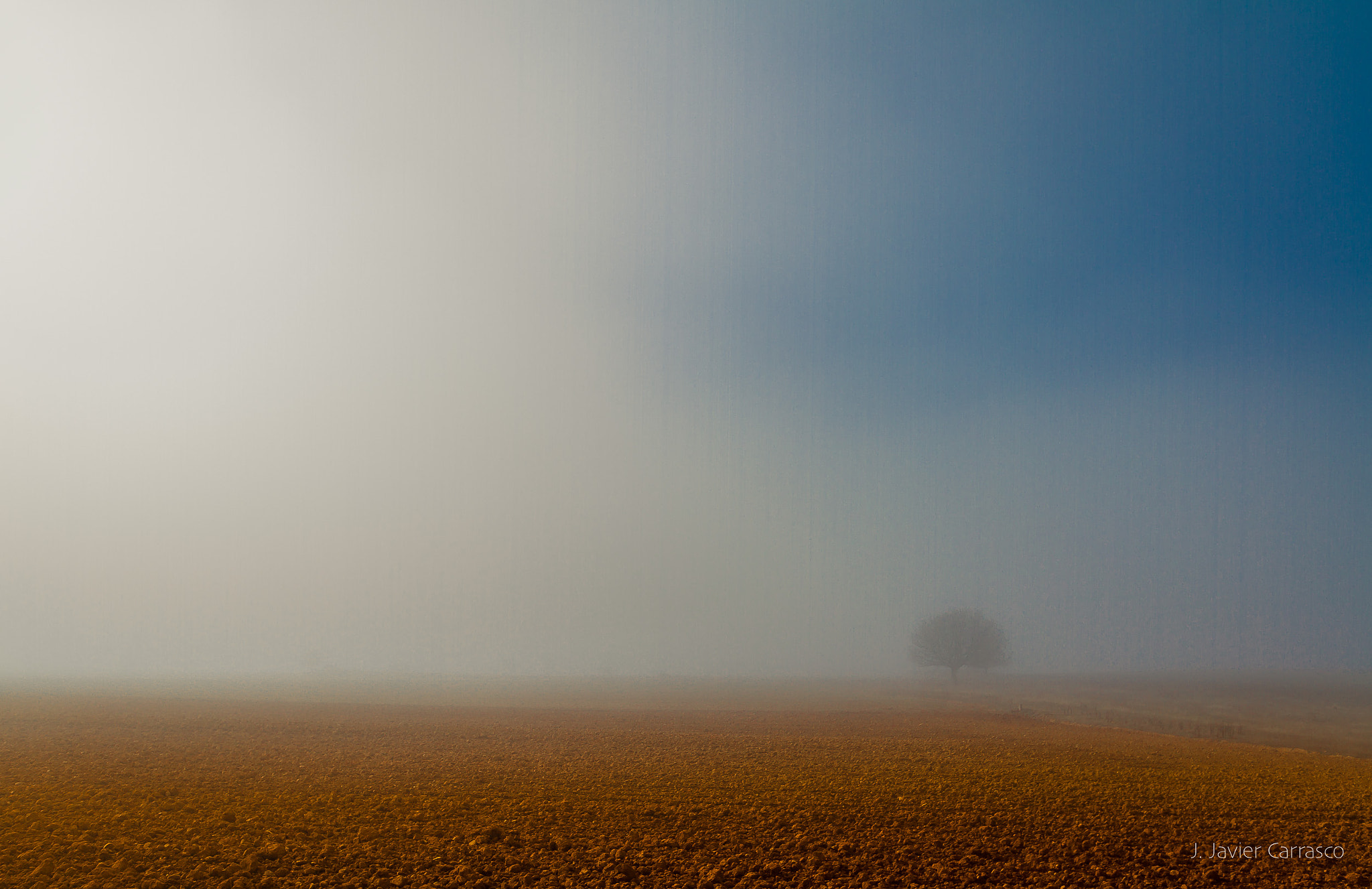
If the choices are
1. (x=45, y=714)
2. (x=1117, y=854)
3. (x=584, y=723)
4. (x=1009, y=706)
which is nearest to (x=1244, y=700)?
(x=1009, y=706)

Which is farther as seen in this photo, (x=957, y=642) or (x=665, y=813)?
(x=957, y=642)

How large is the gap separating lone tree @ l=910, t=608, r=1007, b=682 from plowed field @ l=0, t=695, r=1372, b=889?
3205 inches

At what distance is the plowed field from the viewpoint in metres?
15.9

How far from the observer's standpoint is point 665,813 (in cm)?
2091

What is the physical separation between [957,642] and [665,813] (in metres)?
110

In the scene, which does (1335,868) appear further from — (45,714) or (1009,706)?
(45,714)

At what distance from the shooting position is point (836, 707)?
7356 cm

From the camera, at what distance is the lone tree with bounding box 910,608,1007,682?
115625 millimetres

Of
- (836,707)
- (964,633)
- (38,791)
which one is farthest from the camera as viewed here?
(964,633)

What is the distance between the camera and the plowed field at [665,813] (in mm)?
15883

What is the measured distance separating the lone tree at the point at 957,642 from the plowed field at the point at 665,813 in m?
81.4

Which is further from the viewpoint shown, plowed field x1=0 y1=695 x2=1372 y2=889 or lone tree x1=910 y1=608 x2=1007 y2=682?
lone tree x1=910 y1=608 x2=1007 y2=682

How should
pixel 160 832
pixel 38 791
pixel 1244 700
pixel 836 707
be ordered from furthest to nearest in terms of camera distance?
pixel 1244 700 < pixel 836 707 < pixel 38 791 < pixel 160 832

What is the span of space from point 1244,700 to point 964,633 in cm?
3925
